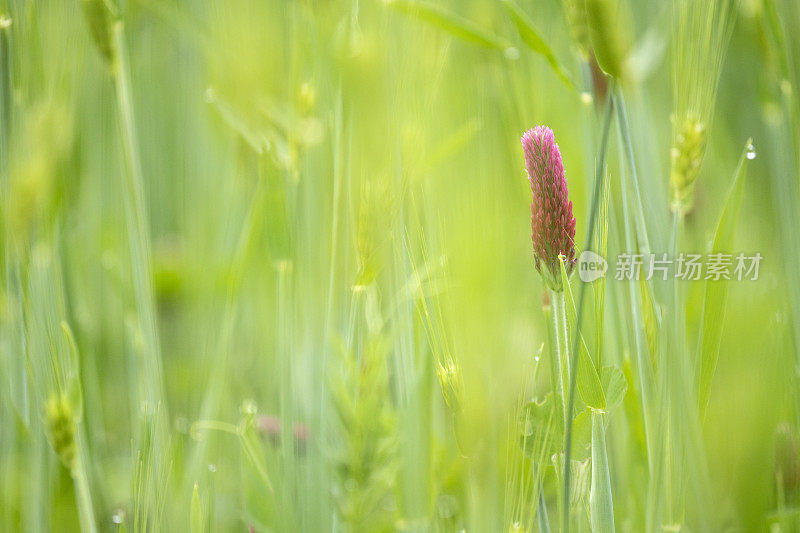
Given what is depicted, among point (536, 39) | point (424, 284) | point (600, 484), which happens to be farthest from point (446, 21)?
point (600, 484)

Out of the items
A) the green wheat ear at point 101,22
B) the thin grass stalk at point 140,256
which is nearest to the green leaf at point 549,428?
the thin grass stalk at point 140,256

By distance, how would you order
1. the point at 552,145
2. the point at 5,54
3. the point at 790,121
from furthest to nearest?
the point at 5,54
the point at 790,121
the point at 552,145

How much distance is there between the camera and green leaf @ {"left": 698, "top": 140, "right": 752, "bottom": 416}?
0.37 m

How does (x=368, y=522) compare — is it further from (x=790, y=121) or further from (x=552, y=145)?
(x=790, y=121)

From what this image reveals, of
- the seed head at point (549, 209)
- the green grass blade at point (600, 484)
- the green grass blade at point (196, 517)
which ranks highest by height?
the seed head at point (549, 209)

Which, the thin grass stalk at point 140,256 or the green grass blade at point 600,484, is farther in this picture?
the thin grass stalk at point 140,256

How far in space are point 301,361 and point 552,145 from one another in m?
0.23

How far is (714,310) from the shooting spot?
0.38 m

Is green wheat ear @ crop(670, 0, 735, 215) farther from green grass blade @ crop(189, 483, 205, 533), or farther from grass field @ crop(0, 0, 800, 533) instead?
green grass blade @ crop(189, 483, 205, 533)

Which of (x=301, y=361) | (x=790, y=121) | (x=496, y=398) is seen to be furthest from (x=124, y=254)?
(x=790, y=121)

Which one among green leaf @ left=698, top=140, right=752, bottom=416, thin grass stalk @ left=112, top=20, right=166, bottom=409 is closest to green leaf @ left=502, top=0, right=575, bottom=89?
green leaf @ left=698, top=140, right=752, bottom=416

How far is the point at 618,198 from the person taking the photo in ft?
1.56

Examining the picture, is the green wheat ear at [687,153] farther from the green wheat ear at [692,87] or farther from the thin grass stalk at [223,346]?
the thin grass stalk at [223,346]

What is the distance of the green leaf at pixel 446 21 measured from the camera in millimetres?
414
